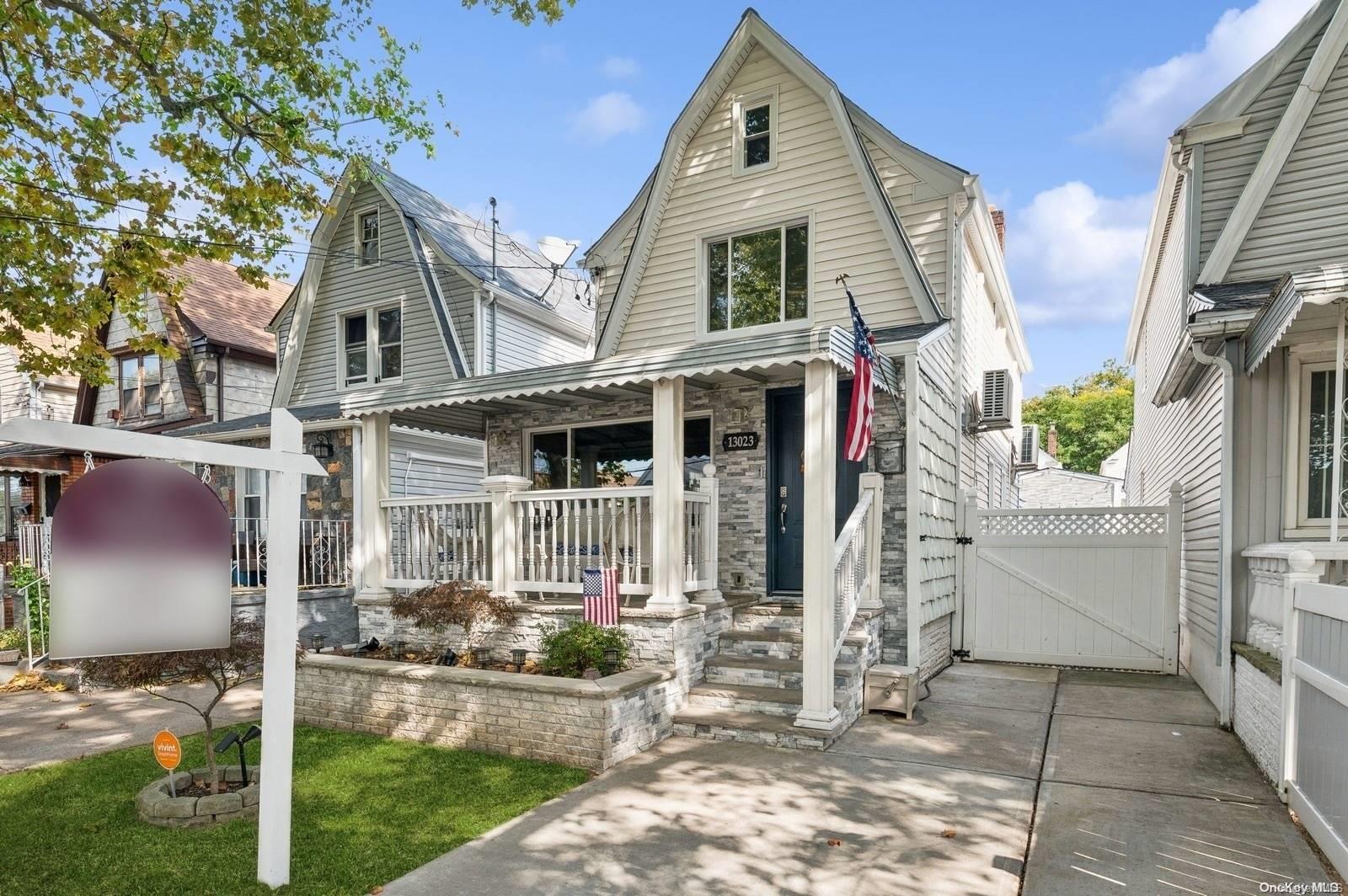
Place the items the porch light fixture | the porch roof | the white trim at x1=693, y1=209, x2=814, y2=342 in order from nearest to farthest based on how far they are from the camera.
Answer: the porch roof, the white trim at x1=693, y1=209, x2=814, y2=342, the porch light fixture

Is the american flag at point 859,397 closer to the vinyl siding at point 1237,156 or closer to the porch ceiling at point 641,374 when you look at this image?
the porch ceiling at point 641,374

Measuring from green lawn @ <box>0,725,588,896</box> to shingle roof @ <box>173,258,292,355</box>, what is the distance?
35.5ft

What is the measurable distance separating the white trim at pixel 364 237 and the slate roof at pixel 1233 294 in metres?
11.6

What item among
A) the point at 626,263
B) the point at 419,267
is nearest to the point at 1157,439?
the point at 626,263

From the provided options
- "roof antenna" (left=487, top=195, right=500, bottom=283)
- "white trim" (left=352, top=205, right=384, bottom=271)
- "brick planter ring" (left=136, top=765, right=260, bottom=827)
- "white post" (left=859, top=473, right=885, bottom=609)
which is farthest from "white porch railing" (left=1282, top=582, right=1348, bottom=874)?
"white trim" (left=352, top=205, right=384, bottom=271)

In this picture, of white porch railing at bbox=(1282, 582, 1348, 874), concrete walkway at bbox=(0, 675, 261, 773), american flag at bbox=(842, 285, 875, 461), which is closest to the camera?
white porch railing at bbox=(1282, 582, 1348, 874)

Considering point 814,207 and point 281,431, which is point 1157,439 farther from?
point 281,431

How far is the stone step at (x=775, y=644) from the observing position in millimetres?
6348

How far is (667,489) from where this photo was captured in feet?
21.0

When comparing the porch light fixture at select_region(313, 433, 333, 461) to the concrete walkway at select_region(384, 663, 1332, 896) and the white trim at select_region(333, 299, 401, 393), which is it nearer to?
the white trim at select_region(333, 299, 401, 393)

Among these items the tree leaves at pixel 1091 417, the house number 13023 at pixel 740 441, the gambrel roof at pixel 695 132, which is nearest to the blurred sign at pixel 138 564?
the house number 13023 at pixel 740 441

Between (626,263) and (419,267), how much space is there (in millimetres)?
4476

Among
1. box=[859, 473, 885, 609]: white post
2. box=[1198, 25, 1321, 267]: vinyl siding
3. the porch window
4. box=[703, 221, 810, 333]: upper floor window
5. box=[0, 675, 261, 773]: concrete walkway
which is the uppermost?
box=[1198, 25, 1321, 267]: vinyl siding

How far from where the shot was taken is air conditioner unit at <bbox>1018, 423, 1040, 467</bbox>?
45.0 ft
